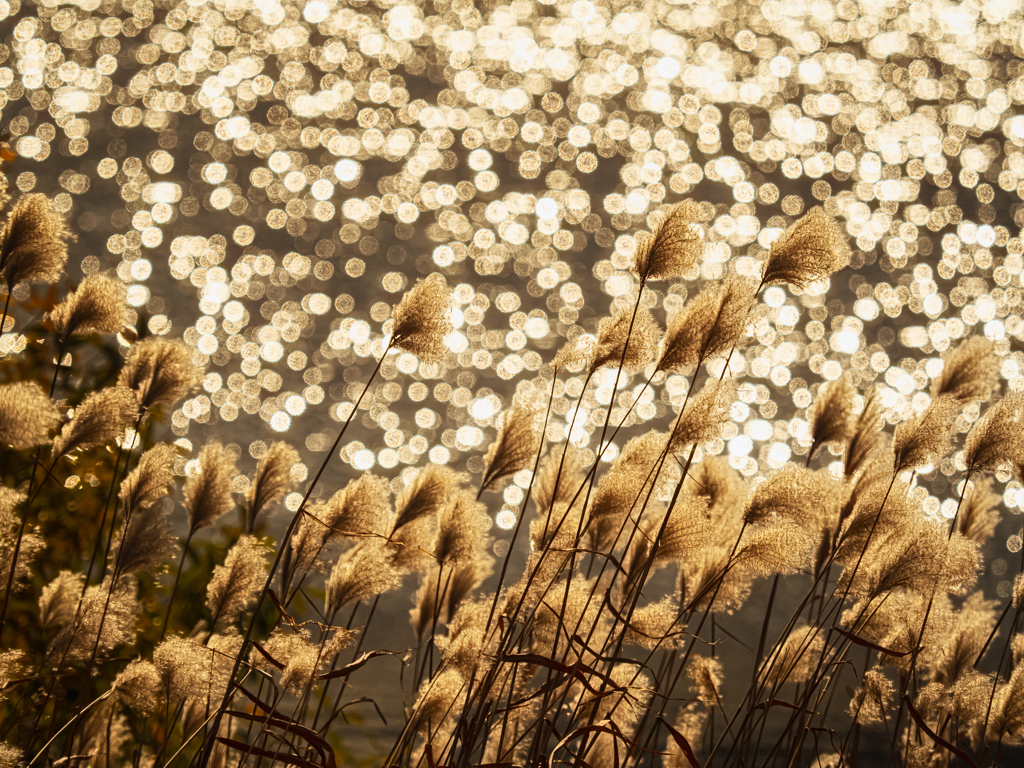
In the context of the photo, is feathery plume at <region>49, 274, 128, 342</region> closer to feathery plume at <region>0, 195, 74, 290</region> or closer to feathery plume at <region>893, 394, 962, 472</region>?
feathery plume at <region>0, 195, 74, 290</region>

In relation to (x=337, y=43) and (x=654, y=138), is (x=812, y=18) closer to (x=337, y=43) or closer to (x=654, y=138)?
(x=654, y=138)

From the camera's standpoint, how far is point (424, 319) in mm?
1674

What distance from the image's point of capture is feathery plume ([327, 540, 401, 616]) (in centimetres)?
171

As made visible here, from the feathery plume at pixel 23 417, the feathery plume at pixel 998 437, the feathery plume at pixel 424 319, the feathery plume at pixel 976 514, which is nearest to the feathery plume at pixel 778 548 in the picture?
the feathery plume at pixel 998 437

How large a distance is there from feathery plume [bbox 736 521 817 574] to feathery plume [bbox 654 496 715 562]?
0.08 m

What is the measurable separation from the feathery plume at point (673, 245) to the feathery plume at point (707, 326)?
0.09 meters

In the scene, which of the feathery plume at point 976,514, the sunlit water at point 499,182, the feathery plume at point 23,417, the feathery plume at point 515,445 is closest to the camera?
the feathery plume at point 23,417

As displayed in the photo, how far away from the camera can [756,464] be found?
6188 mm

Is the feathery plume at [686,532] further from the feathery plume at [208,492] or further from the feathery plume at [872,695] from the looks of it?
the feathery plume at [208,492]

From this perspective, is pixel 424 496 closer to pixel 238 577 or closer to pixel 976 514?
pixel 238 577

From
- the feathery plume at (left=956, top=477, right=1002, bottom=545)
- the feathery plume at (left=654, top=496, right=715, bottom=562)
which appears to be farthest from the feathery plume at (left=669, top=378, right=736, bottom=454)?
the feathery plume at (left=956, top=477, right=1002, bottom=545)

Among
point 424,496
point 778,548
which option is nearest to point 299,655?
point 424,496

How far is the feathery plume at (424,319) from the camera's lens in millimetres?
1668

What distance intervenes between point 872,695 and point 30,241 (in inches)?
78.0
